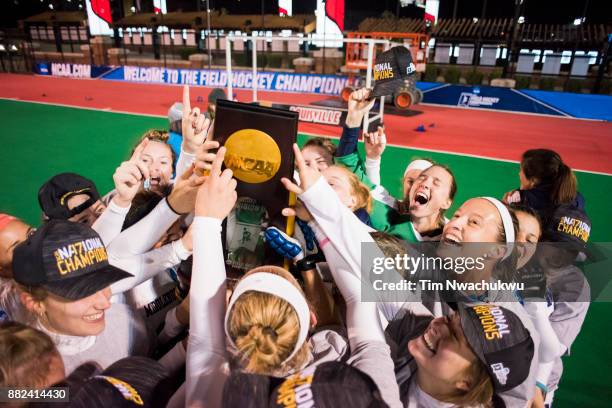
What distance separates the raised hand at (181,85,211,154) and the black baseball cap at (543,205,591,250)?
2.40 meters

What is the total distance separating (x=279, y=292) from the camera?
133 cm

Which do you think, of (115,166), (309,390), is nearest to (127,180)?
(309,390)

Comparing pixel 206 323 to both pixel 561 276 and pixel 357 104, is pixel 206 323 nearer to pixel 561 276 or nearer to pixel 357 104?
pixel 357 104

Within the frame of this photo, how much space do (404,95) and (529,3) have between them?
13624 millimetres

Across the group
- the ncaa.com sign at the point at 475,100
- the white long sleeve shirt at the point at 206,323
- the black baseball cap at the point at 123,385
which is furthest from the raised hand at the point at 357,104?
the ncaa.com sign at the point at 475,100

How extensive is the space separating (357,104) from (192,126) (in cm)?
118

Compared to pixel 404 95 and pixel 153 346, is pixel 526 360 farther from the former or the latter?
pixel 404 95

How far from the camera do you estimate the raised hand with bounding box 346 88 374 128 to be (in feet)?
8.94

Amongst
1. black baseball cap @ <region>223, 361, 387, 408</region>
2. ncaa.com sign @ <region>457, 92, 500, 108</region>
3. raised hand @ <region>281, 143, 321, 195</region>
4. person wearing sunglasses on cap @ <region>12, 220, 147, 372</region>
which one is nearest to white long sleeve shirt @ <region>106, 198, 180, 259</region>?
person wearing sunglasses on cap @ <region>12, 220, 147, 372</region>

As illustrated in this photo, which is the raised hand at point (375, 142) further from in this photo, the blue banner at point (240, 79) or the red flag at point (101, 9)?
the red flag at point (101, 9)

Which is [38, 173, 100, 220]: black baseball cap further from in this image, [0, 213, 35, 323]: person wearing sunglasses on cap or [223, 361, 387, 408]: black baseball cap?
[223, 361, 387, 408]: black baseball cap

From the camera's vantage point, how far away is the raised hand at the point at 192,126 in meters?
2.23

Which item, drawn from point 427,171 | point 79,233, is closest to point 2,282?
point 79,233

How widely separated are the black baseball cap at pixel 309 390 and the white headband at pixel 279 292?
128 mm
